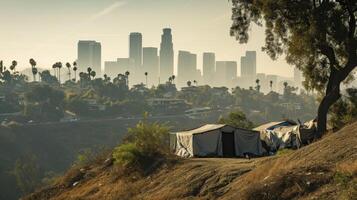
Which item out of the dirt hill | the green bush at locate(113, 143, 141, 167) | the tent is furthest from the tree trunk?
the green bush at locate(113, 143, 141, 167)

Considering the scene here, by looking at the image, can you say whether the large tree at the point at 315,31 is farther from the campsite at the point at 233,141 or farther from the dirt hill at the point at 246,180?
the dirt hill at the point at 246,180

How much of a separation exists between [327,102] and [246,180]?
12.8m

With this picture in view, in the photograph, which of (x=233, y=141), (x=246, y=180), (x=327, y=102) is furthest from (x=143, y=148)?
(x=327, y=102)

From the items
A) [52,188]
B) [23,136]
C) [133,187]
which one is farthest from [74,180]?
[23,136]

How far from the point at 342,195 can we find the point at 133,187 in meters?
10.4

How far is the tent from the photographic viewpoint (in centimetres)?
2774

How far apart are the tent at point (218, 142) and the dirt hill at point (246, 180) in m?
6.08

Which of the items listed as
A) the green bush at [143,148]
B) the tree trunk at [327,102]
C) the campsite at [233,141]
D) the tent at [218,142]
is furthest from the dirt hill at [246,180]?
the tree trunk at [327,102]

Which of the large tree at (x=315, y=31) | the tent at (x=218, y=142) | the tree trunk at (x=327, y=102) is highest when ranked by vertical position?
the large tree at (x=315, y=31)

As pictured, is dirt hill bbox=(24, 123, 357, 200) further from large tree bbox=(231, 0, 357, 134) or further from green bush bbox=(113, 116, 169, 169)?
large tree bbox=(231, 0, 357, 134)

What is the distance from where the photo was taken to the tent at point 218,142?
27736 mm

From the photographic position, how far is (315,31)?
960 inches

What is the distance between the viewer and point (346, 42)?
82.2ft

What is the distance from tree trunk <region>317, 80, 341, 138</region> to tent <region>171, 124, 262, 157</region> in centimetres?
459
